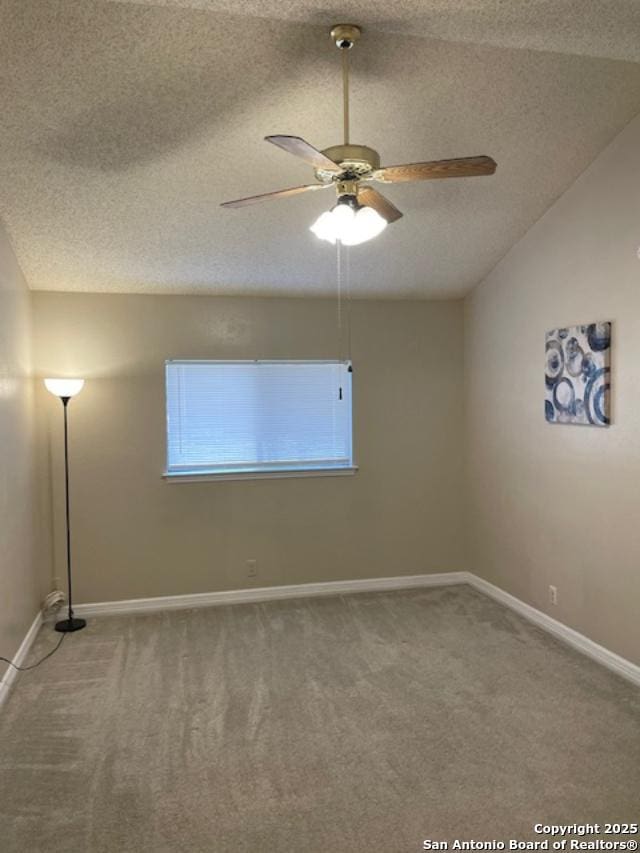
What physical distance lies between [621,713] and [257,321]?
3.33 metres

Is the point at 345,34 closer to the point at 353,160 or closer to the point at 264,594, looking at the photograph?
the point at 353,160

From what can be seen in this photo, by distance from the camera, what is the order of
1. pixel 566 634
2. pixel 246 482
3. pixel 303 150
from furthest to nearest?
pixel 246 482, pixel 566 634, pixel 303 150

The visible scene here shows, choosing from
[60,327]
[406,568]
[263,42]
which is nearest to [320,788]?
Answer: [406,568]

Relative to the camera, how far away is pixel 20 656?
351cm

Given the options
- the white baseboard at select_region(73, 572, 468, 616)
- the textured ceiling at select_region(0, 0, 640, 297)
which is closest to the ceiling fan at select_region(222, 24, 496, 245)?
the textured ceiling at select_region(0, 0, 640, 297)

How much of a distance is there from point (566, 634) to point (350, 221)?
286 centimetres

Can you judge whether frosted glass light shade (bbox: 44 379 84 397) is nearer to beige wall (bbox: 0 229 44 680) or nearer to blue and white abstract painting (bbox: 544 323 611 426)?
beige wall (bbox: 0 229 44 680)

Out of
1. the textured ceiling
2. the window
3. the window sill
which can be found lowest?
the window sill

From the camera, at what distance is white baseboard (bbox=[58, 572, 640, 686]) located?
393 cm

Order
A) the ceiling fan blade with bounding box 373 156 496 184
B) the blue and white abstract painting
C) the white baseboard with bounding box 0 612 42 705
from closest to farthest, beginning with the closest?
the ceiling fan blade with bounding box 373 156 496 184 → the white baseboard with bounding box 0 612 42 705 → the blue and white abstract painting

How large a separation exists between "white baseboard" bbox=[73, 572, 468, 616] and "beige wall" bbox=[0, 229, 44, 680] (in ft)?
1.71

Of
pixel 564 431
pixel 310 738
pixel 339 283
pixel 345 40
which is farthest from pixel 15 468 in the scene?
pixel 564 431

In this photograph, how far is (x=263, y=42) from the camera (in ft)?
7.82

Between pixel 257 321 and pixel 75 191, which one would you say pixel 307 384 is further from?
pixel 75 191
